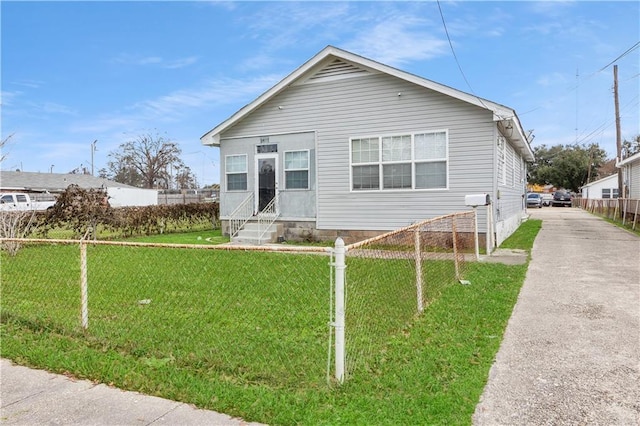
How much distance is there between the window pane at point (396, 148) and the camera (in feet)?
37.9

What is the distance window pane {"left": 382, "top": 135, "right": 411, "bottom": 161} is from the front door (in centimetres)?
350

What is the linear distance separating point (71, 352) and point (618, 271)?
9003 mm

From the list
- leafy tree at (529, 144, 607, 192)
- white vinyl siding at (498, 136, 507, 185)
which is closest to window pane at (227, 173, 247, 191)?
white vinyl siding at (498, 136, 507, 185)

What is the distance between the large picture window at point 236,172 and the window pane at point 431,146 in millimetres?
5601

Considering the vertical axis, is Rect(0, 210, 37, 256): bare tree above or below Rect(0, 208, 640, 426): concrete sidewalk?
above

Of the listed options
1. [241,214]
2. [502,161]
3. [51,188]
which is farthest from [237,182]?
[51,188]

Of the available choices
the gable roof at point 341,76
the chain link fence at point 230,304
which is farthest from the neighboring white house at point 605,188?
the chain link fence at point 230,304

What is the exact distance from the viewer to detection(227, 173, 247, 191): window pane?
45.6 feet

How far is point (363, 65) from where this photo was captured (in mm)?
11719

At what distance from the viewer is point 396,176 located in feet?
38.4

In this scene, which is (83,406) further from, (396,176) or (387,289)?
(396,176)

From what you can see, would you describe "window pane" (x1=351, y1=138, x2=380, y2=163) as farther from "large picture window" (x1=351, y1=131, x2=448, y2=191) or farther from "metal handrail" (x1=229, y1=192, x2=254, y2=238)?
"metal handrail" (x1=229, y1=192, x2=254, y2=238)

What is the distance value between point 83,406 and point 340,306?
198cm

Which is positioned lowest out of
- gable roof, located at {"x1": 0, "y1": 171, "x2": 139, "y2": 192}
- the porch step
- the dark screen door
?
the porch step
